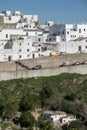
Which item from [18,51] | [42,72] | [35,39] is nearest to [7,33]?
[35,39]

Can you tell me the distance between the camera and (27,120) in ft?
99.1

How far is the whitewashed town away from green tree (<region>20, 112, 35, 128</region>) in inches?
377

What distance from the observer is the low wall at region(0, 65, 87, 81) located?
34822 mm

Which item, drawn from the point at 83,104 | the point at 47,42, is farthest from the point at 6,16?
the point at 83,104

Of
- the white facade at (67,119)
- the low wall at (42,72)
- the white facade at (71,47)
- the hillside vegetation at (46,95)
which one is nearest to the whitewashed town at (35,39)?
the white facade at (71,47)

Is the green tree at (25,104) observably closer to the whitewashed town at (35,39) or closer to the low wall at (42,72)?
the low wall at (42,72)

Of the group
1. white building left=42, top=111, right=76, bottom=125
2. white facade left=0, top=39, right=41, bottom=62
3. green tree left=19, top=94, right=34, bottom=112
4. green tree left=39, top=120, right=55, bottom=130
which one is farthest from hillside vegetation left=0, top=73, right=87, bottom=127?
white facade left=0, top=39, right=41, bottom=62

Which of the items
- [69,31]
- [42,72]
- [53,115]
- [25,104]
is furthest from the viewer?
[69,31]

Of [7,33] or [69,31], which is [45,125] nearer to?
[7,33]

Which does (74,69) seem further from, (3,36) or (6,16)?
(6,16)

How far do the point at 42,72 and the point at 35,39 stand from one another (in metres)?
8.73

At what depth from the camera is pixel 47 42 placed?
4503 centimetres

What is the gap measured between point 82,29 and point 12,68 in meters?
11.8

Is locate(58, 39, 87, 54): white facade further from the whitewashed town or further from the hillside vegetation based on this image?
the hillside vegetation
